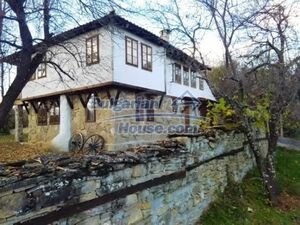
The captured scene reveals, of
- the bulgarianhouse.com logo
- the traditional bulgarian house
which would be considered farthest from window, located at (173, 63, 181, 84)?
the bulgarianhouse.com logo

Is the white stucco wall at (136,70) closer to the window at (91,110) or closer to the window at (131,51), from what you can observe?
the window at (131,51)

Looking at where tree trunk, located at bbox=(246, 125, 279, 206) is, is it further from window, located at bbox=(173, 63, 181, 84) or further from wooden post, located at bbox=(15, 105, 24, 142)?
wooden post, located at bbox=(15, 105, 24, 142)

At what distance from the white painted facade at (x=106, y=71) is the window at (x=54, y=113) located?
723mm

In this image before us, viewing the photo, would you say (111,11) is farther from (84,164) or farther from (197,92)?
(197,92)

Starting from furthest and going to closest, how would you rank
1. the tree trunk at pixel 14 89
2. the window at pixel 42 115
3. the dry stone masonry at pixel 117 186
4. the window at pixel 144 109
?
the window at pixel 42 115, the window at pixel 144 109, the tree trunk at pixel 14 89, the dry stone masonry at pixel 117 186

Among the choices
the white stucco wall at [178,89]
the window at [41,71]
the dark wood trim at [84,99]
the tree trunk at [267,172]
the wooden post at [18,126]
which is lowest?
the tree trunk at [267,172]

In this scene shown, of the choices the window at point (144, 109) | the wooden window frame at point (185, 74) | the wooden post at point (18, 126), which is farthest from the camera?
the wooden post at point (18, 126)

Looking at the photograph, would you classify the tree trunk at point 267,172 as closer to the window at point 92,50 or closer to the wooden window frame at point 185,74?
the window at point 92,50

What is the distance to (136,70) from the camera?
1258 cm

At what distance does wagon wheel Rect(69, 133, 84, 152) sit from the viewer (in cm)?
1298

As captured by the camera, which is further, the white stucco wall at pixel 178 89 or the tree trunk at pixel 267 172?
the white stucco wall at pixel 178 89

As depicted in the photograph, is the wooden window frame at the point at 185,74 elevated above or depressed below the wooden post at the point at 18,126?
above

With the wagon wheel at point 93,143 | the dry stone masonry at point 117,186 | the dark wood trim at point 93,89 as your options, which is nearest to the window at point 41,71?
the dark wood trim at point 93,89

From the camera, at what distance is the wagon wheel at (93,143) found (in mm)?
12030
